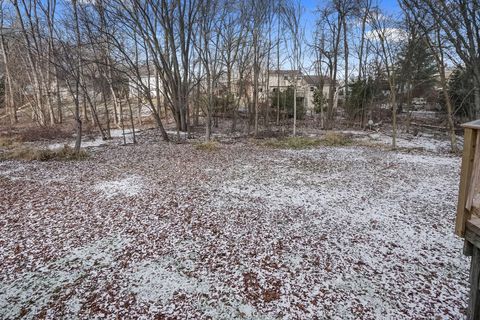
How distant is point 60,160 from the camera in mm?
6758

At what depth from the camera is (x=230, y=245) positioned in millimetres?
2932

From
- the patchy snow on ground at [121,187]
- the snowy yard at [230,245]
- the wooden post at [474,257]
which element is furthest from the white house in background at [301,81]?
the wooden post at [474,257]

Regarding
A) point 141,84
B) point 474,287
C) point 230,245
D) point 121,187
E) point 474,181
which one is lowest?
point 230,245

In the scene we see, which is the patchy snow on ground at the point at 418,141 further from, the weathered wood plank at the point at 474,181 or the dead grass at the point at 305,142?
the weathered wood plank at the point at 474,181

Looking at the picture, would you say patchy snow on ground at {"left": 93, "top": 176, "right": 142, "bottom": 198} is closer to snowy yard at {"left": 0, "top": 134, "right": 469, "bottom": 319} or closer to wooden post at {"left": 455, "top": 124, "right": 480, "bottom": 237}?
snowy yard at {"left": 0, "top": 134, "right": 469, "bottom": 319}

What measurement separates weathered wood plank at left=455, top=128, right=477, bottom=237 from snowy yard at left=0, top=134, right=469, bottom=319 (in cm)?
A: 88

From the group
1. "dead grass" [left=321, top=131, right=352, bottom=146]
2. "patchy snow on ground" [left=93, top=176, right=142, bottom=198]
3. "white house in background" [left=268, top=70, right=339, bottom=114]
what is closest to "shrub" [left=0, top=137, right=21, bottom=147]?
"patchy snow on ground" [left=93, top=176, right=142, bottom=198]

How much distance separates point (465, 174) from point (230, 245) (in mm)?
2231

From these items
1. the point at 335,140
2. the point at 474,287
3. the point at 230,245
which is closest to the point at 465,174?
the point at 474,287

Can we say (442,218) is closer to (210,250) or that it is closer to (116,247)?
(210,250)

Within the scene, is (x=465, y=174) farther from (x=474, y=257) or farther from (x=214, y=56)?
(x=214, y=56)

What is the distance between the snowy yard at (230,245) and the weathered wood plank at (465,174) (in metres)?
0.88

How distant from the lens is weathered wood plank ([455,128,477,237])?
4.94 ft

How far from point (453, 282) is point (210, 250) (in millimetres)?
2336
